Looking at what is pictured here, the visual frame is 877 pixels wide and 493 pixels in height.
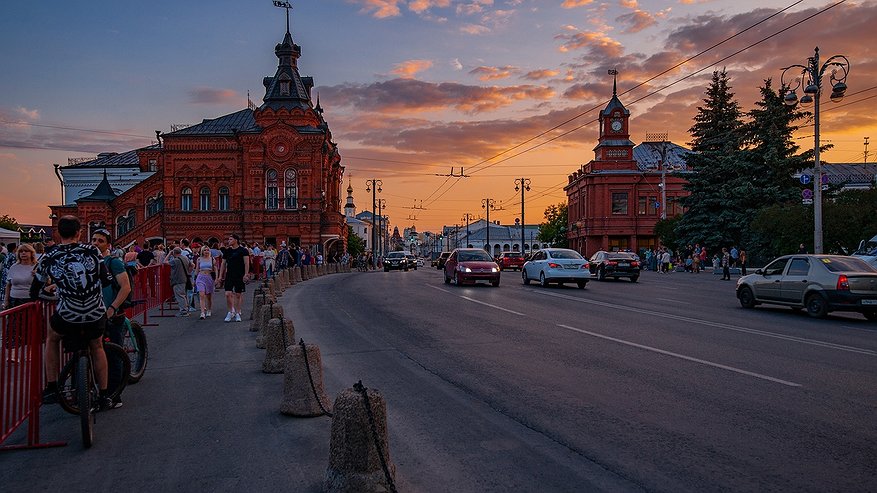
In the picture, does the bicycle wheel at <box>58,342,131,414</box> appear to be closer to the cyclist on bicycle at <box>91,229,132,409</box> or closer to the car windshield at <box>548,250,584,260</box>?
the cyclist on bicycle at <box>91,229,132,409</box>

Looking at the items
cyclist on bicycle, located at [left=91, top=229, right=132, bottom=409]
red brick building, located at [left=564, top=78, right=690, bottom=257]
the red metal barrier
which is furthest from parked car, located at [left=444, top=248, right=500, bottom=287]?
red brick building, located at [left=564, top=78, right=690, bottom=257]

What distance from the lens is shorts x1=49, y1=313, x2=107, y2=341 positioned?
6453 millimetres

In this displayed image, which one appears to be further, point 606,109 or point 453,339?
point 606,109

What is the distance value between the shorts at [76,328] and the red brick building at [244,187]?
55394mm

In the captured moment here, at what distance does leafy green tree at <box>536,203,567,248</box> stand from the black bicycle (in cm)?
9291

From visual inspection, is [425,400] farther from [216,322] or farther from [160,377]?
[216,322]

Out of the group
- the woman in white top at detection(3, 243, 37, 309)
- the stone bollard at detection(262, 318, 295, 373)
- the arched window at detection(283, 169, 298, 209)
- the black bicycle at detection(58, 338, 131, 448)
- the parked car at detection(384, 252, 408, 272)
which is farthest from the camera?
the arched window at detection(283, 169, 298, 209)

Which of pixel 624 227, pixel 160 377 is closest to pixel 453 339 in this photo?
pixel 160 377

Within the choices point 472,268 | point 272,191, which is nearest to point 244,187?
point 272,191

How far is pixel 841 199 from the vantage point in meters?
36.0

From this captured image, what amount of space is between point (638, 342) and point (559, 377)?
3446mm

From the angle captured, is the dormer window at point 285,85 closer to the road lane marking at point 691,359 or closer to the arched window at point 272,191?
the arched window at point 272,191

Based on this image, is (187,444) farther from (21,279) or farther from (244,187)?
(244,187)

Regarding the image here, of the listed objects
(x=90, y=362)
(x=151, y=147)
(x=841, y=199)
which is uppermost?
(x=151, y=147)
